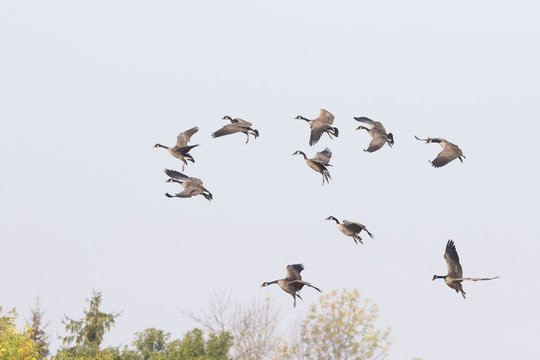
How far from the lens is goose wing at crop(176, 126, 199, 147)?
91.8 ft

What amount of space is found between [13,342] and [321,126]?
37.8 feet

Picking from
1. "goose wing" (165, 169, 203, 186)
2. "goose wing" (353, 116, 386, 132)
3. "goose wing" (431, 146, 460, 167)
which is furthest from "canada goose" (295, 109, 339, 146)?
"goose wing" (165, 169, 203, 186)

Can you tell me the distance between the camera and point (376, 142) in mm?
27922

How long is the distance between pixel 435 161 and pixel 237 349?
21.7 metres

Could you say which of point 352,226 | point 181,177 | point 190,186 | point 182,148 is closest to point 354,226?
point 352,226

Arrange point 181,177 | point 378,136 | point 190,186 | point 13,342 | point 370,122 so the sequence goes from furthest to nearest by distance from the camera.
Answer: point 370,122, point 378,136, point 181,177, point 190,186, point 13,342

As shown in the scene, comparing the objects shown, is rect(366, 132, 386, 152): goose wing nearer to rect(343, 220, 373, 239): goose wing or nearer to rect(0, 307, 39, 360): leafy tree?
rect(343, 220, 373, 239): goose wing

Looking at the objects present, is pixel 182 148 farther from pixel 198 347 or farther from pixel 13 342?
pixel 198 347

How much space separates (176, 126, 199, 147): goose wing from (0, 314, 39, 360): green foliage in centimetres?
821

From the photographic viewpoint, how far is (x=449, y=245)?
73.3 feet

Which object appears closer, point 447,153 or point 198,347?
point 447,153

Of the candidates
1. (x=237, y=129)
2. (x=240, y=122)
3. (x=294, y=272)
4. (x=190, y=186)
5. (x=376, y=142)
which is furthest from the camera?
(x=376, y=142)

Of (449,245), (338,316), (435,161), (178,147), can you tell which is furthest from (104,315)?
(449,245)

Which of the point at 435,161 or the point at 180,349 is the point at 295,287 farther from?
the point at 180,349
